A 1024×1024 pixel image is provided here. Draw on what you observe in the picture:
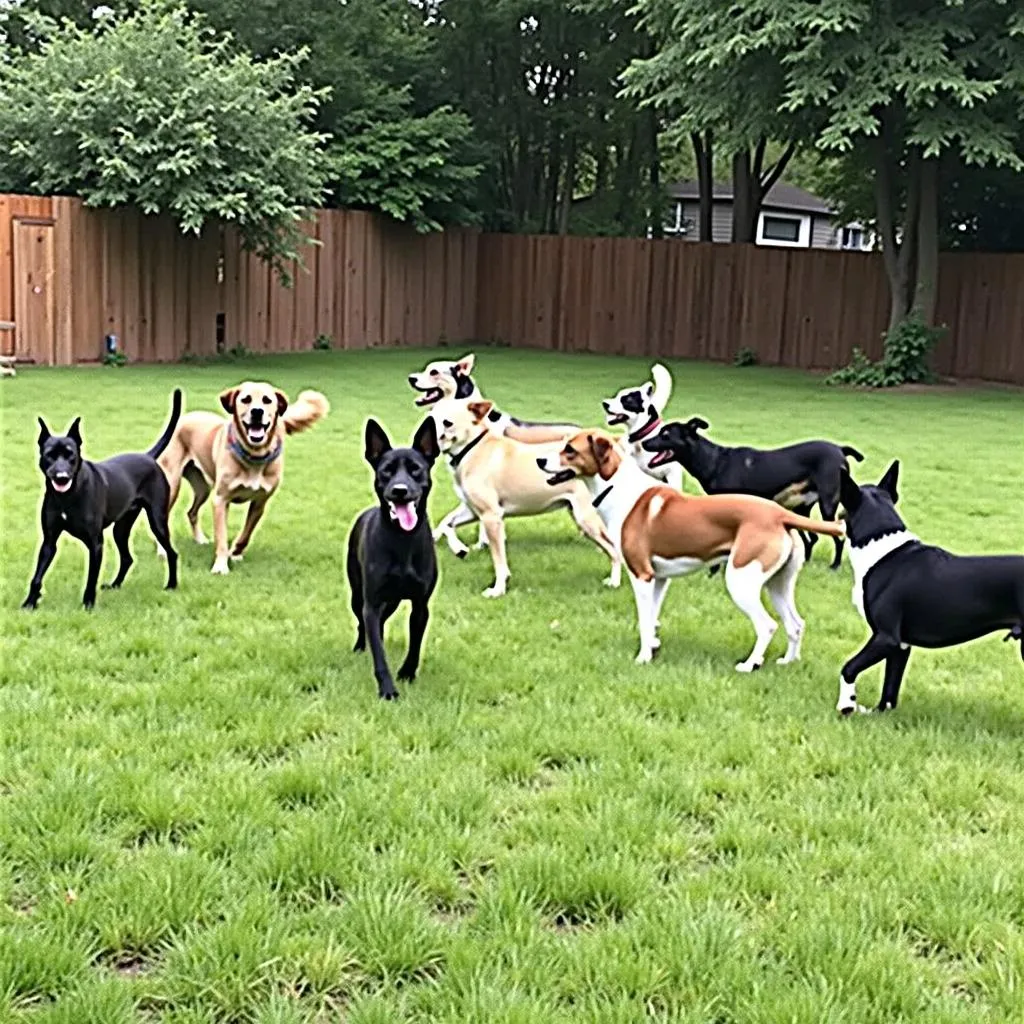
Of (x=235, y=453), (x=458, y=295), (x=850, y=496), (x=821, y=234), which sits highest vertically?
(x=821, y=234)

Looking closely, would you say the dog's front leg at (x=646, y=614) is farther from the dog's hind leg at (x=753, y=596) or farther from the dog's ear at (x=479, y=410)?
the dog's ear at (x=479, y=410)

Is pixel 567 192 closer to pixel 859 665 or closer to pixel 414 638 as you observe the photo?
pixel 414 638

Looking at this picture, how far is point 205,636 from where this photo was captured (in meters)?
5.68

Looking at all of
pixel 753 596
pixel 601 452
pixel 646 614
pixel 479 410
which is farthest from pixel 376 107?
pixel 753 596

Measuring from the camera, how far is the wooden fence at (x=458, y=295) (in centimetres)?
1833

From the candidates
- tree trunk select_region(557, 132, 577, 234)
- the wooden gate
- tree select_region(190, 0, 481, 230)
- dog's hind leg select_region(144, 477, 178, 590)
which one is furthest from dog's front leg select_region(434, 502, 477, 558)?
tree trunk select_region(557, 132, 577, 234)

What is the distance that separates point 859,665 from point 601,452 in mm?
1716

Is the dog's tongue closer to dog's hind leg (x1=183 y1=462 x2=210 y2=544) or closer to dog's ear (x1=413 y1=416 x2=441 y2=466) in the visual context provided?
dog's ear (x1=413 y1=416 x2=441 y2=466)

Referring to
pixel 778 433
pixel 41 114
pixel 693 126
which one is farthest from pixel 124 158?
pixel 778 433

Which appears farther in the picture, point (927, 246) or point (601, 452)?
point (927, 246)

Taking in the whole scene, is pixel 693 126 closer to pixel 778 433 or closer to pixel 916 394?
pixel 916 394

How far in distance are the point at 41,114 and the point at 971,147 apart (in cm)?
1362

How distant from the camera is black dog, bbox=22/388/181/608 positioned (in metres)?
5.67

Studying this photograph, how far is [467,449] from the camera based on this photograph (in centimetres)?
701
